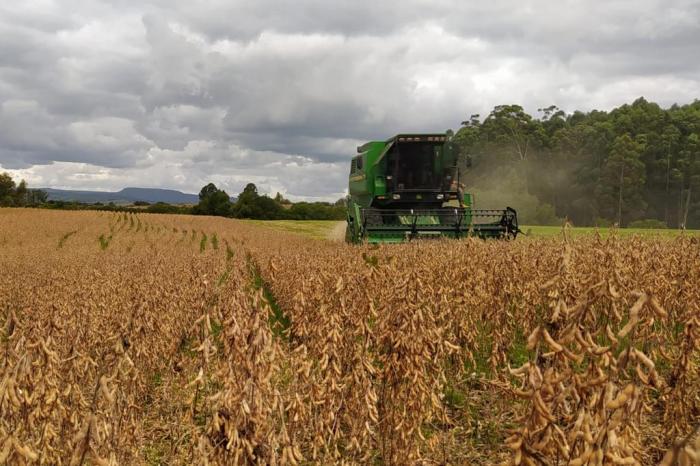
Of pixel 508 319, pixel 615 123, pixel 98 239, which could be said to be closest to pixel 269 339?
pixel 508 319

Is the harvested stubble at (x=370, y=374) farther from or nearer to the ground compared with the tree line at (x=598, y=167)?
nearer to the ground

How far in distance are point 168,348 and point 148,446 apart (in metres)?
1.55

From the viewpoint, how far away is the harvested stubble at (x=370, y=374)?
203 centimetres

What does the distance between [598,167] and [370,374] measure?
220 feet

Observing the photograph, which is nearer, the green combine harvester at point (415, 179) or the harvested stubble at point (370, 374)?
the harvested stubble at point (370, 374)

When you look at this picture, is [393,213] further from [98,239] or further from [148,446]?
[98,239]

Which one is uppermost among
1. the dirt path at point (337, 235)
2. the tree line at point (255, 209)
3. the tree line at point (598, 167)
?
the tree line at point (598, 167)

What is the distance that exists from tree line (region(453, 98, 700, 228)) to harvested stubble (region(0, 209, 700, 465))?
162 ft

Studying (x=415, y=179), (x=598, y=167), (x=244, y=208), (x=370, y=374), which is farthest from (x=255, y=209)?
(x=370, y=374)

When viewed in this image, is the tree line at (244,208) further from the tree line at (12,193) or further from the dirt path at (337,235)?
the dirt path at (337,235)

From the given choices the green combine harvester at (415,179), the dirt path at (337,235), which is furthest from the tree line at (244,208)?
the green combine harvester at (415,179)

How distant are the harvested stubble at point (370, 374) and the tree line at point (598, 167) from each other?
49.5 metres

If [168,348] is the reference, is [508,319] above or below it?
above

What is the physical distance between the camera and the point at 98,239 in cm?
3297
